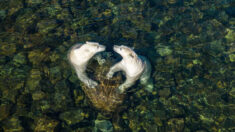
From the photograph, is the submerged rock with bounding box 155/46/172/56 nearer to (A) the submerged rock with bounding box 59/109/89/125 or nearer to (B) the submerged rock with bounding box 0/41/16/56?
(A) the submerged rock with bounding box 59/109/89/125

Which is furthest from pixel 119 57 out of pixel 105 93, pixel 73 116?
pixel 73 116

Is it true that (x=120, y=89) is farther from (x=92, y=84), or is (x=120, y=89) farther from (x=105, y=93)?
(x=92, y=84)

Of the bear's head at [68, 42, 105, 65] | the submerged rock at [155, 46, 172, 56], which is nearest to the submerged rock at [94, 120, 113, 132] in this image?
the bear's head at [68, 42, 105, 65]

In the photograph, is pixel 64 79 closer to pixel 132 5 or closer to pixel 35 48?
pixel 35 48

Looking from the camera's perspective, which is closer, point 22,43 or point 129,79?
point 129,79

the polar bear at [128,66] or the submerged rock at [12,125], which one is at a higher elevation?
the polar bear at [128,66]

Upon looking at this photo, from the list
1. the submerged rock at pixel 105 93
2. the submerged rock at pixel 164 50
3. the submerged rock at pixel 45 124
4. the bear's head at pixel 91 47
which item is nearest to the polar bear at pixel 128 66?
the submerged rock at pixel 105 93

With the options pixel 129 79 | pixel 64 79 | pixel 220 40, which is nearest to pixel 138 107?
pixel 129 79

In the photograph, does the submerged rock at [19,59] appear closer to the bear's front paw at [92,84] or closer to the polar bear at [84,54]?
the polar bear at [84,54]

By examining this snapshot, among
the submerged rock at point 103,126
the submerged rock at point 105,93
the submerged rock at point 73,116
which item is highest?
the submerged rock at point 105,93
